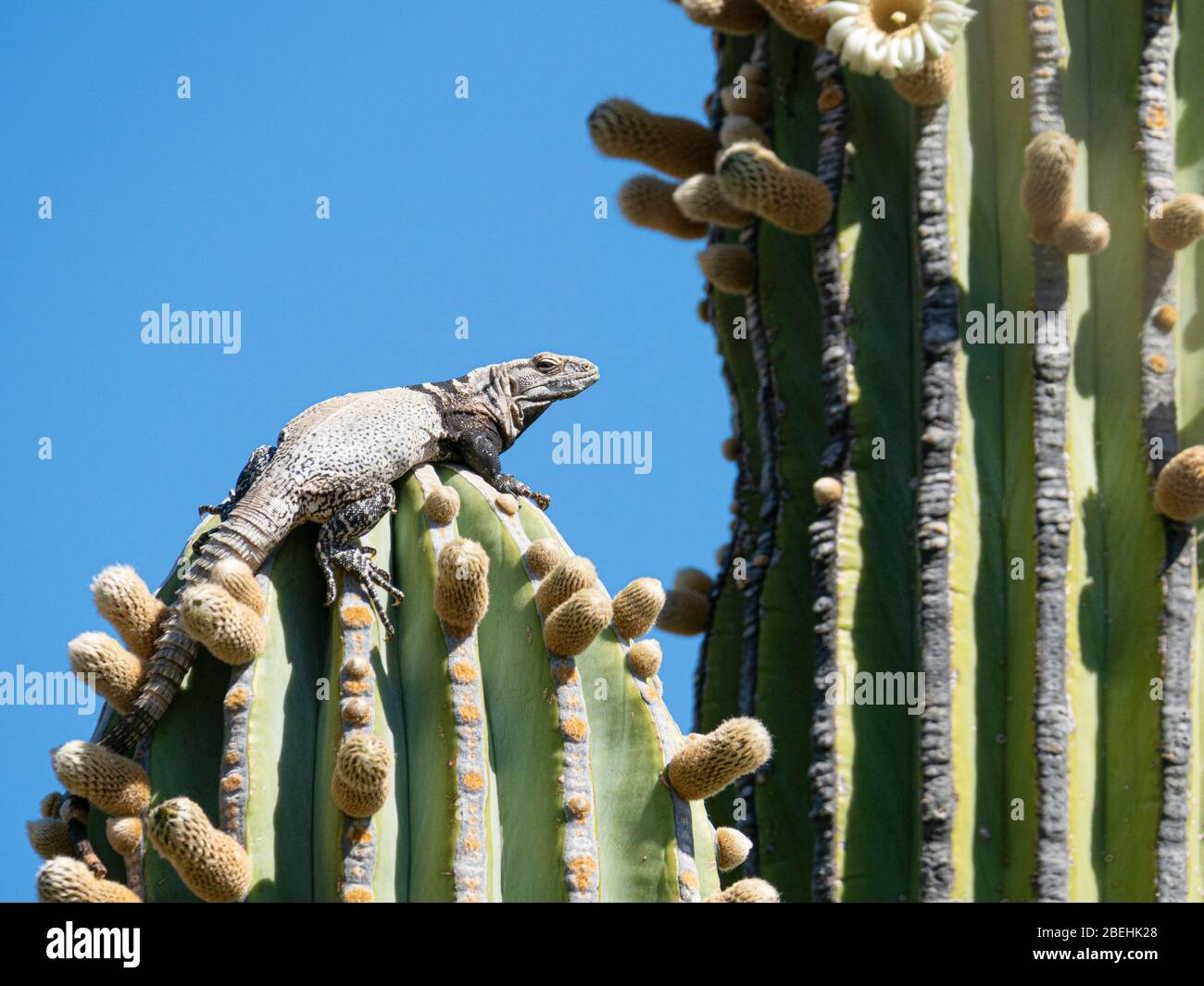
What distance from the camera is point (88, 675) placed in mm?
3760

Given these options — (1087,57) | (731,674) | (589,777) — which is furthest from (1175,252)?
(589,777)

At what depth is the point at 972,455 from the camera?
469 cm

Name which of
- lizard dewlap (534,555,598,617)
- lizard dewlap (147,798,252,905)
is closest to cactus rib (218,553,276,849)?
lizard dewlap (147,798,252,905)

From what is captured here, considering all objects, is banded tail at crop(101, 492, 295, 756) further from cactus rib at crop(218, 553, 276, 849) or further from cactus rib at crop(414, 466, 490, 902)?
cactus rib at crop(414, 466, 490, 902)

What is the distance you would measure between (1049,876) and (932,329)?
1.51 metres

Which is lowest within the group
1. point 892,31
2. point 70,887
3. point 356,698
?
point 70,887

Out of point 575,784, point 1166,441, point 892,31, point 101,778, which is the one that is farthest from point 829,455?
point 101,778

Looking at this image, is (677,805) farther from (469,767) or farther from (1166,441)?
(1166,441)

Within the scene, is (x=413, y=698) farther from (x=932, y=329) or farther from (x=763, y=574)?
(x=932, y=329)

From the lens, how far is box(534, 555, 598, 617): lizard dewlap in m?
3.74

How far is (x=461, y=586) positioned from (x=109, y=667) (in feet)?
2.64

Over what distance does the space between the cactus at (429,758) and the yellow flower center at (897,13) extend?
190 cm

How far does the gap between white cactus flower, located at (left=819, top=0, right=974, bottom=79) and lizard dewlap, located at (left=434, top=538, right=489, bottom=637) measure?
1.88 metres
